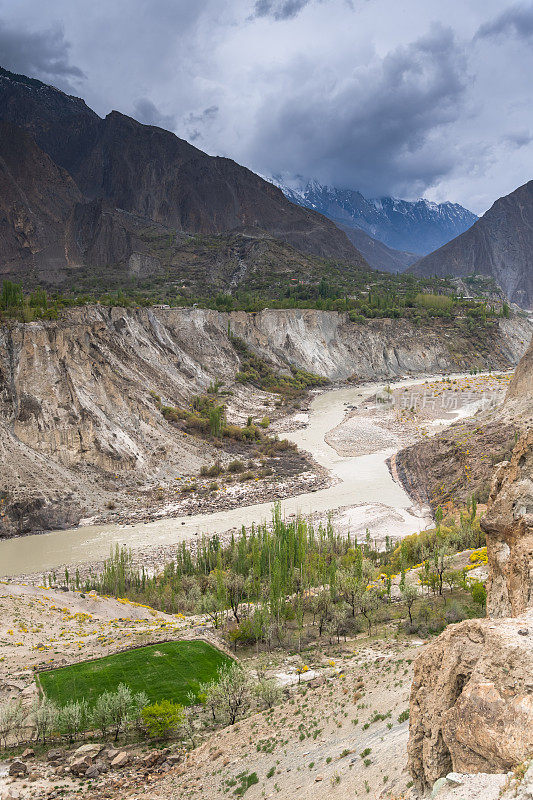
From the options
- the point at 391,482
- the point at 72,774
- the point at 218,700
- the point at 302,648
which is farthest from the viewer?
the point at 391,482

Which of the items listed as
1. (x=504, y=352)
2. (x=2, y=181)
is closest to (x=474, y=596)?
(x=504, y=352)

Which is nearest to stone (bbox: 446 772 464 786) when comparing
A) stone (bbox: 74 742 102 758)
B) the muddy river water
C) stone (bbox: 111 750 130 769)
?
stone (bbox: 111 750 130 769)

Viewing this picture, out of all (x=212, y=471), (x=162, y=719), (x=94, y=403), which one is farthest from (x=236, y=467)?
(x=162, y=719)

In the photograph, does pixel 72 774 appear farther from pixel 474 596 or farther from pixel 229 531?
pixel 229 531

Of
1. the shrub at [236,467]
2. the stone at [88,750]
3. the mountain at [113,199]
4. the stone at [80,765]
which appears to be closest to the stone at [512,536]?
the stone at [80,765]

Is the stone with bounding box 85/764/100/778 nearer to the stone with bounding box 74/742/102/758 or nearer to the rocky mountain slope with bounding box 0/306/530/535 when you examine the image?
the stone with bounding box 74/742/102/758

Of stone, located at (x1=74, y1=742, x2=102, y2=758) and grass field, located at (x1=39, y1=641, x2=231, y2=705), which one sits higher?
grass field, located at (x1=39, y1=641, x2=231, y2=705)
